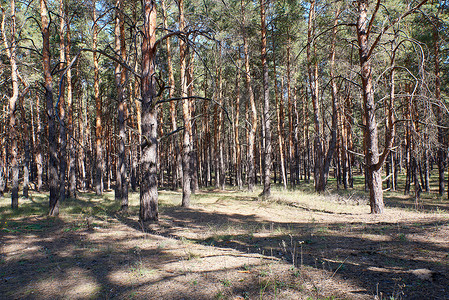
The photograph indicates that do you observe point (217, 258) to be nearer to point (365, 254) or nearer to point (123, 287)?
point (123, 287)

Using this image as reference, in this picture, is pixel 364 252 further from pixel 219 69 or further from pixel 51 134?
pixel 219 69

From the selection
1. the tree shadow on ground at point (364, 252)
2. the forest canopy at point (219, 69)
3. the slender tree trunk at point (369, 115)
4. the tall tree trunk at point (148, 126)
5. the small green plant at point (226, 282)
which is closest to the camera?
the tree shadow on ground at point (364, 252)

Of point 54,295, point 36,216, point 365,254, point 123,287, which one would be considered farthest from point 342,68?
point 36,216

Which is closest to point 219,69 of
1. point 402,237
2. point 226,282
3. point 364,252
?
point 402,237

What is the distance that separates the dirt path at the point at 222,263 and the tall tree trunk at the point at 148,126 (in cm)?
76

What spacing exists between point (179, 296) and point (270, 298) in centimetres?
109

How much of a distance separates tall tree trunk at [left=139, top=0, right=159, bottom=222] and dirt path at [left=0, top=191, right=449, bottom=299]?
76 cm

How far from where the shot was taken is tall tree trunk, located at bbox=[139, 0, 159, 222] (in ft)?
25.6

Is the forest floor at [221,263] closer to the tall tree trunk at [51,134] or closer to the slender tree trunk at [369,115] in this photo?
the slender tree trunk at [369,115]

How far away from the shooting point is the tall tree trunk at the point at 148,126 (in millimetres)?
7812

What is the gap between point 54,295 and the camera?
346cm

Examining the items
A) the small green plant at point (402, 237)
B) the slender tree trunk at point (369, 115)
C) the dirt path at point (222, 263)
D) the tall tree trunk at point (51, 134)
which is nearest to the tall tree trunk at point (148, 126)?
the dirt path at point (222, 263)

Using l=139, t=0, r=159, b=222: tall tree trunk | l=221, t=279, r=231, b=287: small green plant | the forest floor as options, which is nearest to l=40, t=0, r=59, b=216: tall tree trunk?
the forest floor

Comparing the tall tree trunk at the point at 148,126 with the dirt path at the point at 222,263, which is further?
the tall tree trunk at the point at 148,126
